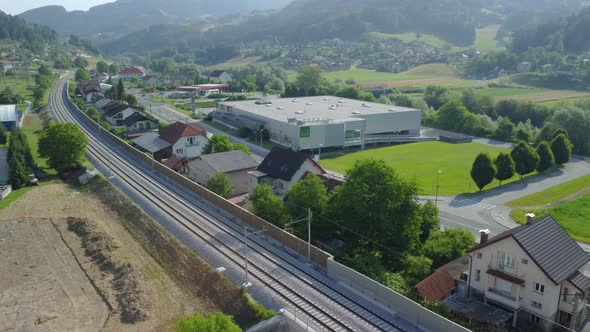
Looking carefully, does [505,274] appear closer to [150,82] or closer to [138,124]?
[138,124]

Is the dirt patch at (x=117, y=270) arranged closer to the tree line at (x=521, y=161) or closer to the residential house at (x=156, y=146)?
the residential house at (x=156, y=146)

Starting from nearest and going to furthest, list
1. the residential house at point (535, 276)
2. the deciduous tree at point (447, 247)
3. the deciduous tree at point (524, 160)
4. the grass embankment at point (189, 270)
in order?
the residential house at point (535, 276)
the grass embankment at point (189, 270)
the deciduous tree at point (447, 247)
the deciduous tree at point (524, 160)

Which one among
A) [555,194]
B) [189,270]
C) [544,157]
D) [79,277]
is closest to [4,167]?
[79,277]

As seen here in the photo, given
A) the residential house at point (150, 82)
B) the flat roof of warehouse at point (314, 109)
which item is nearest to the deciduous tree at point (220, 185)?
the flat roof of warehouse at point (314, 109)

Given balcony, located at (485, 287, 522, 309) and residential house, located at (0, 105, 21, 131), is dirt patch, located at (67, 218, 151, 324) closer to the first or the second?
balcony, located at (485, 287, 522, 309)

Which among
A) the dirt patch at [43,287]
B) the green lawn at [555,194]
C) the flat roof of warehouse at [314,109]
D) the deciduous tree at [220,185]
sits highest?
the flat roof of warehouse at [314,109]

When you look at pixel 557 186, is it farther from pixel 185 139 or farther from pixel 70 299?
pixel 70 299

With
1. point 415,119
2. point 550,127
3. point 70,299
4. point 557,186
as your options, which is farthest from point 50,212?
point 550,127
